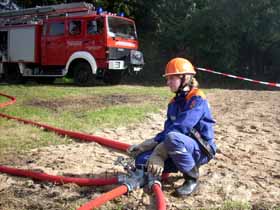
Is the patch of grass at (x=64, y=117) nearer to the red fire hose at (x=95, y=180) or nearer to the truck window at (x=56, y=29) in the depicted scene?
the red fire hose at (x=95, y=180)

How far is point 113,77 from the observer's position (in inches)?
576

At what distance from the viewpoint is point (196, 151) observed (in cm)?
367

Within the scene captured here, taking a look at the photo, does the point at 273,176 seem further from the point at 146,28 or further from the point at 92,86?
the point at 146,28

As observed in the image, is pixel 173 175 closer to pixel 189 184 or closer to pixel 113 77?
pixel 189 184

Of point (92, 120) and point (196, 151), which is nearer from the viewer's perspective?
point (196, 151)

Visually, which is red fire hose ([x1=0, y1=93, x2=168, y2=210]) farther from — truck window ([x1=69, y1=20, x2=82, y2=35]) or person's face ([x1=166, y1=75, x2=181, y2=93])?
truck window ([x1=69, y1=20, x2=82, y2=35])

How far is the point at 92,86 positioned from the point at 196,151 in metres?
10.2

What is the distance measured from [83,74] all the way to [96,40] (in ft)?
4.37

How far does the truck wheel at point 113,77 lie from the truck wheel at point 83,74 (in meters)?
0.75

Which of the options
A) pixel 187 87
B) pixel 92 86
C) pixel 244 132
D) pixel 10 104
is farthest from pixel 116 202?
pixel 92 86

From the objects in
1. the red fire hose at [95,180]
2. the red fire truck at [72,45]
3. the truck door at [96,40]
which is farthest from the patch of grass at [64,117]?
the red fire truck at [72,45]

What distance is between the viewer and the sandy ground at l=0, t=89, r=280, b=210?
3.50 metres

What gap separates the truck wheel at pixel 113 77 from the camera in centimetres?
1438

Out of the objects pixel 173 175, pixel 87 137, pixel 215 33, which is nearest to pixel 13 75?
pixel 215 33
